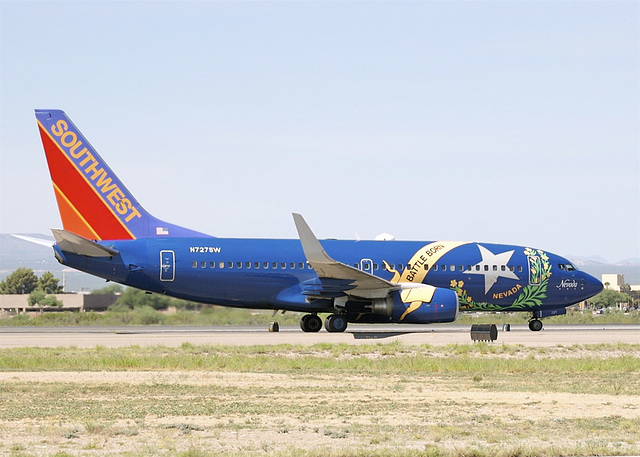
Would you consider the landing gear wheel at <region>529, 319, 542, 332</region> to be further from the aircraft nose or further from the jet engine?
the jet engine

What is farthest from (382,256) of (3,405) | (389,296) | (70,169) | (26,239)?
(3,405)

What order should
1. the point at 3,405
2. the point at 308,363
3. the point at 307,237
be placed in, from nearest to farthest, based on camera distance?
the point at 3,405 → the point at 308,363 → the point at 307,237

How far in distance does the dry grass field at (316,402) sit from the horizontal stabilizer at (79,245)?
262 inches

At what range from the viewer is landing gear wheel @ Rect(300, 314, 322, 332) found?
35.8 meters

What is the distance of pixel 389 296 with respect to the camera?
33.5 metres

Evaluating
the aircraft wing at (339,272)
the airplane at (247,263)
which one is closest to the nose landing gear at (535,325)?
the airplane at (247,263)

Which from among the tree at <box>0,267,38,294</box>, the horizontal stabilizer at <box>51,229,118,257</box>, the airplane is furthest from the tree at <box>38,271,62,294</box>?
the horizontal stabilizer at <box>51,229,118,257</box>

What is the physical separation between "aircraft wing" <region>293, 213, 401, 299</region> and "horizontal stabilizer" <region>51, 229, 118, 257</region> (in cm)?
714

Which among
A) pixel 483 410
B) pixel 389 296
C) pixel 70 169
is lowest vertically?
pixel 483 410

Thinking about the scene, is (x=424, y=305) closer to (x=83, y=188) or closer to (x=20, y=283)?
(x=83, y=188)

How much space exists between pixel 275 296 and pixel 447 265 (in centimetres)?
717

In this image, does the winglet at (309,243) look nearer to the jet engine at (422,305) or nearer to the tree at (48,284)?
the jet engine at (422,305)

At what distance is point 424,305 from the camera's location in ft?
108

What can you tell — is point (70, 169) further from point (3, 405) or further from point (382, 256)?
point (3, 405)
